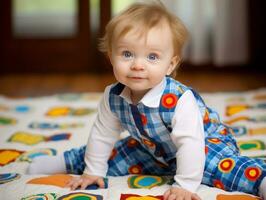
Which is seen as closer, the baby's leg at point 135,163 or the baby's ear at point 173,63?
the baby's ear at point 173,63

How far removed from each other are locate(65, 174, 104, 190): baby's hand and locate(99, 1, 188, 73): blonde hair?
0.32 m

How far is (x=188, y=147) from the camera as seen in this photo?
1142mm

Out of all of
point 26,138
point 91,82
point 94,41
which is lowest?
point 91,82

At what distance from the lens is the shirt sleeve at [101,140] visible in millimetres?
1281

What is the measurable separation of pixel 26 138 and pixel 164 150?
0.63 metres

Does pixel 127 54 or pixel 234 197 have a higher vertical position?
pixel 127 54

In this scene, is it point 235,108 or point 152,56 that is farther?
point 235,108

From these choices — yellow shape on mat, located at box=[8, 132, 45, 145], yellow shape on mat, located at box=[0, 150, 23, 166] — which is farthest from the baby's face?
yellow shape on mat, located at box=[8, 132, 45, 145]

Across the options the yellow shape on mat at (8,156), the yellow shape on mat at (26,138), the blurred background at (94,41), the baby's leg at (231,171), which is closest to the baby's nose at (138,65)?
the baby's leg at (231,171)

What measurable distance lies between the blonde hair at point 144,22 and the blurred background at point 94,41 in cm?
193

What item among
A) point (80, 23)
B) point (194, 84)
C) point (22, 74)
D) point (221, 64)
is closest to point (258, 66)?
point (221, 64)

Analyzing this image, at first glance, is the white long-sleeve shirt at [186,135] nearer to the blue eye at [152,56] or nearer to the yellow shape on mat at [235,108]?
the blue eye at [152,56]

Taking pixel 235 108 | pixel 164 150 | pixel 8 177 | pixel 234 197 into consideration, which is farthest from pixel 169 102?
pixel 235 108

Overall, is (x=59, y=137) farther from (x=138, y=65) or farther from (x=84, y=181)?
(x=138, y=65)
